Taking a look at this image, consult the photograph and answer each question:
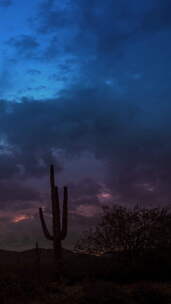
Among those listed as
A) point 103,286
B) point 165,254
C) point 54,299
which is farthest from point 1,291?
point 165,254

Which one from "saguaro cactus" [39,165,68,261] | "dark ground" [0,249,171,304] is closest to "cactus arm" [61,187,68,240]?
"saguaro cactus" [39,165,68,261]

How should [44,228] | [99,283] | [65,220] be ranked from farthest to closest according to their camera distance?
1. [44,228]
2. [65,220]
3. [99,283]

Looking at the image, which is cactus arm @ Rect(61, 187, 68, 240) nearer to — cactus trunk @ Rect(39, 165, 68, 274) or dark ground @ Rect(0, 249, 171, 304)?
cactus trunk @ Rect(39, 165, 68, 274)

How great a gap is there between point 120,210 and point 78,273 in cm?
602

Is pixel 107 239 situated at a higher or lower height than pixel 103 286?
higher

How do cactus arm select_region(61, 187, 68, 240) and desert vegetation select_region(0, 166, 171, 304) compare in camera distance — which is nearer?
desert vegetation select_region(0, 166, 171, 304)

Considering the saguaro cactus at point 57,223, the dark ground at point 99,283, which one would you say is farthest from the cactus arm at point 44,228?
the dark ground at point 99,283

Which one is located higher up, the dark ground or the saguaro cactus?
the saguaro cactus

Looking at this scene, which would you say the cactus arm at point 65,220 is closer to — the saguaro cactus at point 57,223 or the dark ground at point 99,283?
A: the saguaro cactus at point 57,223

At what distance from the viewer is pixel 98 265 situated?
2658 centimetres

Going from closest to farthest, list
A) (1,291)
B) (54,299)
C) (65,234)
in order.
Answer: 1. (54,299)
2. (1,291)
3. (65,234)

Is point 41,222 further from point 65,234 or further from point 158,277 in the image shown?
point 158,277

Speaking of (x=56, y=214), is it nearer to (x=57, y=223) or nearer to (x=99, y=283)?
(x=57, y=223)

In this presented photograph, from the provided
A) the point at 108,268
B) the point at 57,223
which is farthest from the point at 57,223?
the point at 108,268
